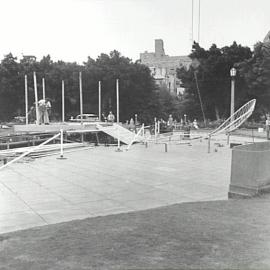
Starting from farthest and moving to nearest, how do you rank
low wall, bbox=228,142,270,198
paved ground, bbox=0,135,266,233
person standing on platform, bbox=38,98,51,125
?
1. person standing on platform, bbox=38,98,51,125
2. low wall, bbox=228,142,270,198
3. paved ground, bbox=0,135,266,233

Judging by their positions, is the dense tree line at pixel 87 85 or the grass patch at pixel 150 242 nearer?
the grass patch at pixel 150 242

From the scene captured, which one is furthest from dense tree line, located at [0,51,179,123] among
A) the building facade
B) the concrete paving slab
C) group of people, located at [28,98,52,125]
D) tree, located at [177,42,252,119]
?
Answer: the concrete paving slab

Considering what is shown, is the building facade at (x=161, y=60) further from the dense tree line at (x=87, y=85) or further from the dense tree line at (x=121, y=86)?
the dense tree line at (x=87, y=85)

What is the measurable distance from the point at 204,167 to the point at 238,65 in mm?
21916

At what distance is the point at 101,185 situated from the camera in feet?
27.9

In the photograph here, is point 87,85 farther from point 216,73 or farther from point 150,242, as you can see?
point 150,242

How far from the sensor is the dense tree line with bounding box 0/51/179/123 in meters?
40.3

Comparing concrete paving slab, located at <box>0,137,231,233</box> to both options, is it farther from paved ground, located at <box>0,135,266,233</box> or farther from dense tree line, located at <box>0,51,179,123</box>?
dense tree line, located at <box>0,51,179,123</box>

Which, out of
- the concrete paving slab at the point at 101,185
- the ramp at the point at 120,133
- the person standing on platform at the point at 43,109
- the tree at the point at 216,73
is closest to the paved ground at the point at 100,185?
the concrete paving slab at the point at 101,185

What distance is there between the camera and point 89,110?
143 feet

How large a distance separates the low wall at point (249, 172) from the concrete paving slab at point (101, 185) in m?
0.55

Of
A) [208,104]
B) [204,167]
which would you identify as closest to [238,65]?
[208,104]

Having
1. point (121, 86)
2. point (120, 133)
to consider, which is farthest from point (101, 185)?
point (121, 86)

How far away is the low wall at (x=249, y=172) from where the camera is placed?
22.0 feet
